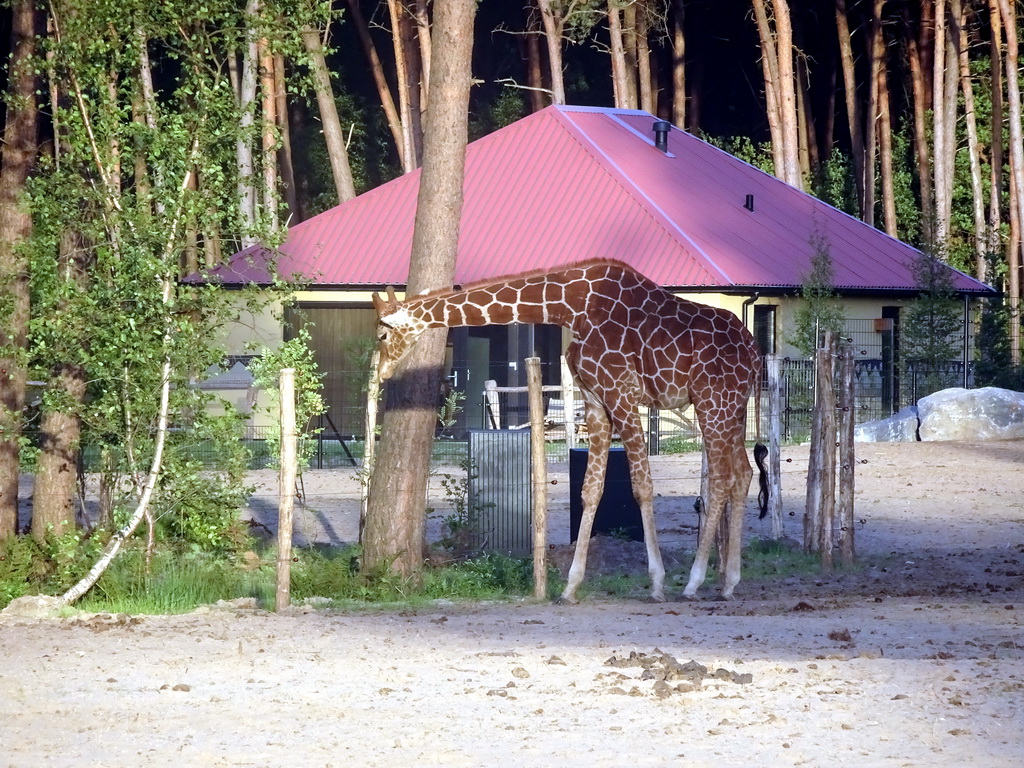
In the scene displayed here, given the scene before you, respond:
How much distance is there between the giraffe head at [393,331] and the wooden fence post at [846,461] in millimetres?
4348

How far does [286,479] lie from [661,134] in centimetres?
2359

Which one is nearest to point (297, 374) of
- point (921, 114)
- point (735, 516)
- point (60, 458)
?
point (60, 458)

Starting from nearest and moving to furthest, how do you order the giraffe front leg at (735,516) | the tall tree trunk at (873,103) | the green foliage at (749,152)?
1. the giraffe front leg at (735,516)
2. the tall tree trunk at (873,103)
3. the green foliage at (749,152)

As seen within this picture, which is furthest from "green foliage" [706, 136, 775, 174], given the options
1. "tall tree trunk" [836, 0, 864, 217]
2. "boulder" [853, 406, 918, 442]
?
"boulder" [853, 406, 918, 442]

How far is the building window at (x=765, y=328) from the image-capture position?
29.4m

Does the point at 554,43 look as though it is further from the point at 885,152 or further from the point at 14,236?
the point at 14,236

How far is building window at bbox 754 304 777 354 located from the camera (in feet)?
96.3

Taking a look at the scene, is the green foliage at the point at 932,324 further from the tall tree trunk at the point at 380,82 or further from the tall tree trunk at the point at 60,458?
the tall tree trunk at the point at 60,458

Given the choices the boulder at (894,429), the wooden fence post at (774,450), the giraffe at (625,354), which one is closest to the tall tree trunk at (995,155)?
the boulder at (894,429)

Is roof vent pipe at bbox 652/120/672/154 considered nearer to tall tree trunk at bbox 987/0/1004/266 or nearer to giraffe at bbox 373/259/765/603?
tall tree trunk at bbox 987/0/1004/266

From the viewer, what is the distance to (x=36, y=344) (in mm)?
11320

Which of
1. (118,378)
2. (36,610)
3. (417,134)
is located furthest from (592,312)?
(417,134)

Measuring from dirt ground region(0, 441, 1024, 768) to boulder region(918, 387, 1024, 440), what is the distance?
41.4ft

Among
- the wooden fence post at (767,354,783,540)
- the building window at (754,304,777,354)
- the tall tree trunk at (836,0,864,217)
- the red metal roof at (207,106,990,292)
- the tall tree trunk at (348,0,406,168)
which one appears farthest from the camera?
the tall tree trunk at (836,0,864,217)
